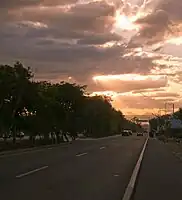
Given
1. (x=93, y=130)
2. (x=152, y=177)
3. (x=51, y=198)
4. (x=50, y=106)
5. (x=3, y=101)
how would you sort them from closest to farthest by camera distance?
(x=51, y=198)
(x=152, y=177)
(x=3, y=101)
(x=50, y=106)
(x=93, y=130)

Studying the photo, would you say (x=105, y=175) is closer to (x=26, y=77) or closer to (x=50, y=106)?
(x=26, y=77)

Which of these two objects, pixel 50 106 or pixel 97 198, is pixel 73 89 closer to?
pixel 50 106

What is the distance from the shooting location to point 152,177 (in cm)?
2130

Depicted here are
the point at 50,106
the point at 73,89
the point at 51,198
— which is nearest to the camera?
the point at 51,198

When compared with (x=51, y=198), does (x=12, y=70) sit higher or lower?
higher

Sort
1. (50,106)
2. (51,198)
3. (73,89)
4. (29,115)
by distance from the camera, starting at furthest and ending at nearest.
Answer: (73,89) → (50,106) → (29,115) → (51,198)

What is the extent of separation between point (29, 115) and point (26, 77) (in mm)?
6880

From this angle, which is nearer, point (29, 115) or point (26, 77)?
point (26, 77)

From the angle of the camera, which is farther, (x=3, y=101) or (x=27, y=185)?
(x=3, y=101)

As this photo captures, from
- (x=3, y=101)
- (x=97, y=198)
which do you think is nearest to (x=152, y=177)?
(x=97, y=198)

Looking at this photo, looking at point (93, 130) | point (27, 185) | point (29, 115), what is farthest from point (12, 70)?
point (93, 130)

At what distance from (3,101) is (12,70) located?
176 inches

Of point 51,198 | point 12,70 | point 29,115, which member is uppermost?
point 12,70

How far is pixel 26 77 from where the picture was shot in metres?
50.2
